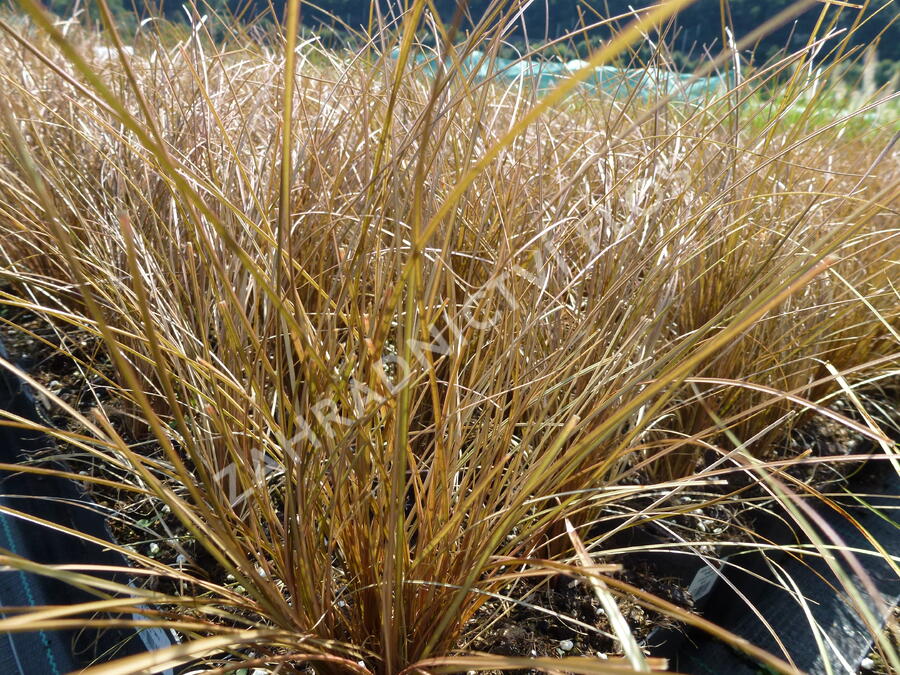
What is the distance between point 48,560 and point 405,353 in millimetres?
789

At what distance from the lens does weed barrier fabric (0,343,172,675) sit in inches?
29.9

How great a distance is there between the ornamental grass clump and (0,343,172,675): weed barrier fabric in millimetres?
55

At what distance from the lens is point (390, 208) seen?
100 cm

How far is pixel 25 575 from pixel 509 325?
2.58ft

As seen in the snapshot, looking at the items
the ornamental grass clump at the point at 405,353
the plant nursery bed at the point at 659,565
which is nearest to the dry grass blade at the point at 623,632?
the ornamental grass clump at the point at 405,353

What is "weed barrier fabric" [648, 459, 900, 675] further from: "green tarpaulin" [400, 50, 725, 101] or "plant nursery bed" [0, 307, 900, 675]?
"green tarpaulin" [400, 50, 725, 101]

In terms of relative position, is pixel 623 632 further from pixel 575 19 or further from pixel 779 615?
pixel 575 19

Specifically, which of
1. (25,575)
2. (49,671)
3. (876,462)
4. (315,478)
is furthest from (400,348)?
(876,462)

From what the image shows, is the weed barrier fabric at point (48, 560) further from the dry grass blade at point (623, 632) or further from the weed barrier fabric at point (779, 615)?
the weed barrier fabric at point (779, 615)

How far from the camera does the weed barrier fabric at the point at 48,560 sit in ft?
2.49

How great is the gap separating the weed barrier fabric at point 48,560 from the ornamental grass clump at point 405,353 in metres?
0.05

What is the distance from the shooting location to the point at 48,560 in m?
0.94

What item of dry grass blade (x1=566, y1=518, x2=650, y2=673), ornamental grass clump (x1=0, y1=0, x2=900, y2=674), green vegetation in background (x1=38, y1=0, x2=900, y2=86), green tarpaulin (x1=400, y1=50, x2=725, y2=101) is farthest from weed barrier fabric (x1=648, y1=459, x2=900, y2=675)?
green vegetation in background (x1=38, y1=0, x2=900, y2=86)

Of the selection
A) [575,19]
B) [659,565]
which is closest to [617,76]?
[659,565]
